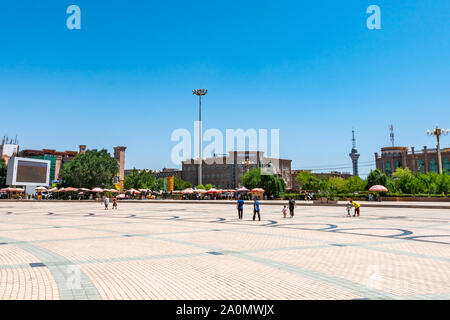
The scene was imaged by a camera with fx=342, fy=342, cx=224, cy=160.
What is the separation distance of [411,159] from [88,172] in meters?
99.6

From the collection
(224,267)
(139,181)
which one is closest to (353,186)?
(139,181)

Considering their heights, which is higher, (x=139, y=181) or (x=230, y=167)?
(x=230, y=167)

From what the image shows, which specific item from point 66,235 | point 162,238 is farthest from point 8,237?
point 162,238

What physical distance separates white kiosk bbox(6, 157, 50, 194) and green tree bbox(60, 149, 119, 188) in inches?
142

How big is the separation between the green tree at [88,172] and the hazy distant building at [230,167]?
67.2 meters

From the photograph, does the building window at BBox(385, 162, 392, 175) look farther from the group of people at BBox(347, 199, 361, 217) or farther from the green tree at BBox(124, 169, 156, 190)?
the group of people at BBox(347, 199, 361, 217)

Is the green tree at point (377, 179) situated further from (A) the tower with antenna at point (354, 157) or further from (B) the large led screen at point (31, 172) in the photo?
(A) the tower with antenna at point (354, 157)

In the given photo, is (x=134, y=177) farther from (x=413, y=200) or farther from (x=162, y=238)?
(x=162, y=238)

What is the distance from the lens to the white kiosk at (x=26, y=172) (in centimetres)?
6348

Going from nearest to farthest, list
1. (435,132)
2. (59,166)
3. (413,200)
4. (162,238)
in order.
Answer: (162,238)
(413,200)
(435,132)
(59,166)

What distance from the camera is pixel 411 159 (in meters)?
113

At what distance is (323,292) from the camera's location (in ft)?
17.7

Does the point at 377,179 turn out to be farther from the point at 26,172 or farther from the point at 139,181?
the point at 26,172
